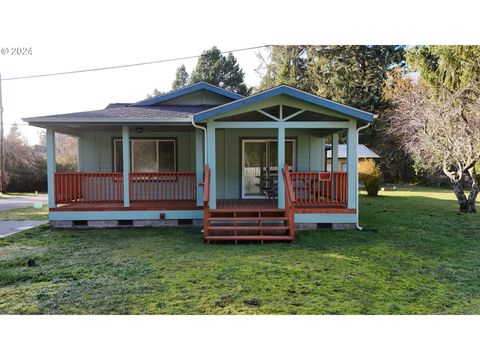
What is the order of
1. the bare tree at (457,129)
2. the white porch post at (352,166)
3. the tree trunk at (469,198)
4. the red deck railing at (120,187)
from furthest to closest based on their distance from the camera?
the tree trunk at (469,198) → the bare tree at (457,129) → the red deck railing at (120,187) → the white porch post at (352,166)

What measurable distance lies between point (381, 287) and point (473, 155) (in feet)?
29.3

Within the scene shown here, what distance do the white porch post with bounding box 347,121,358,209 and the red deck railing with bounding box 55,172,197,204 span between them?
12.9 feet

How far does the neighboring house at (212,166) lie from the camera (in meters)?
7.65

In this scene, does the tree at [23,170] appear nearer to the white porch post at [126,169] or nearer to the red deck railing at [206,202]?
the white porch post at [126,169]

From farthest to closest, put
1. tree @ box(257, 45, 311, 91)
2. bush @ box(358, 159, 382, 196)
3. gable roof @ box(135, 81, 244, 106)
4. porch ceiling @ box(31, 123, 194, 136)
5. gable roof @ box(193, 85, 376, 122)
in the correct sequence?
1. tree @ box(257, 45, 311, 91)
2. bush @ box(358, 159, 382, 196)
3. gable roof @ box(135, 81, 244, 106)
4. porch ceiling @ box(31, 123, 194, 136)
5. gable roof @ box(193, 85, 376, 122)

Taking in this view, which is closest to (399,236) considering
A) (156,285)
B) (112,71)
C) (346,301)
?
(346,301)

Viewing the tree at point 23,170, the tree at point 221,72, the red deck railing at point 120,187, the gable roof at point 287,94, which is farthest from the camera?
the tree at point 221,72

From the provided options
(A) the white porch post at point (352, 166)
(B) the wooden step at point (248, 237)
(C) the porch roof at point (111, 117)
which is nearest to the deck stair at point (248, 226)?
(B) the wooden step at point (248, 237)

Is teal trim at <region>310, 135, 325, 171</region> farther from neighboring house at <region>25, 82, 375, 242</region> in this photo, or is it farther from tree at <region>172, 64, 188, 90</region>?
tree at <region>172, 64, 188, 90</region>

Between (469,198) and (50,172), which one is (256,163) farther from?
(469,198)

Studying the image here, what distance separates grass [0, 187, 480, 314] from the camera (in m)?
3.80

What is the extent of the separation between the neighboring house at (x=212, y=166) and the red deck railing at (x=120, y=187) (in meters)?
0.03

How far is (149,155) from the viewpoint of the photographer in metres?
10.1

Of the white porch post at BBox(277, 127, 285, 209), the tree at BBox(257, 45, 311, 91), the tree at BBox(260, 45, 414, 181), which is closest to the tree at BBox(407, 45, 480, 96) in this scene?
the white porch post at BBox(277, 127, 285, 209)
